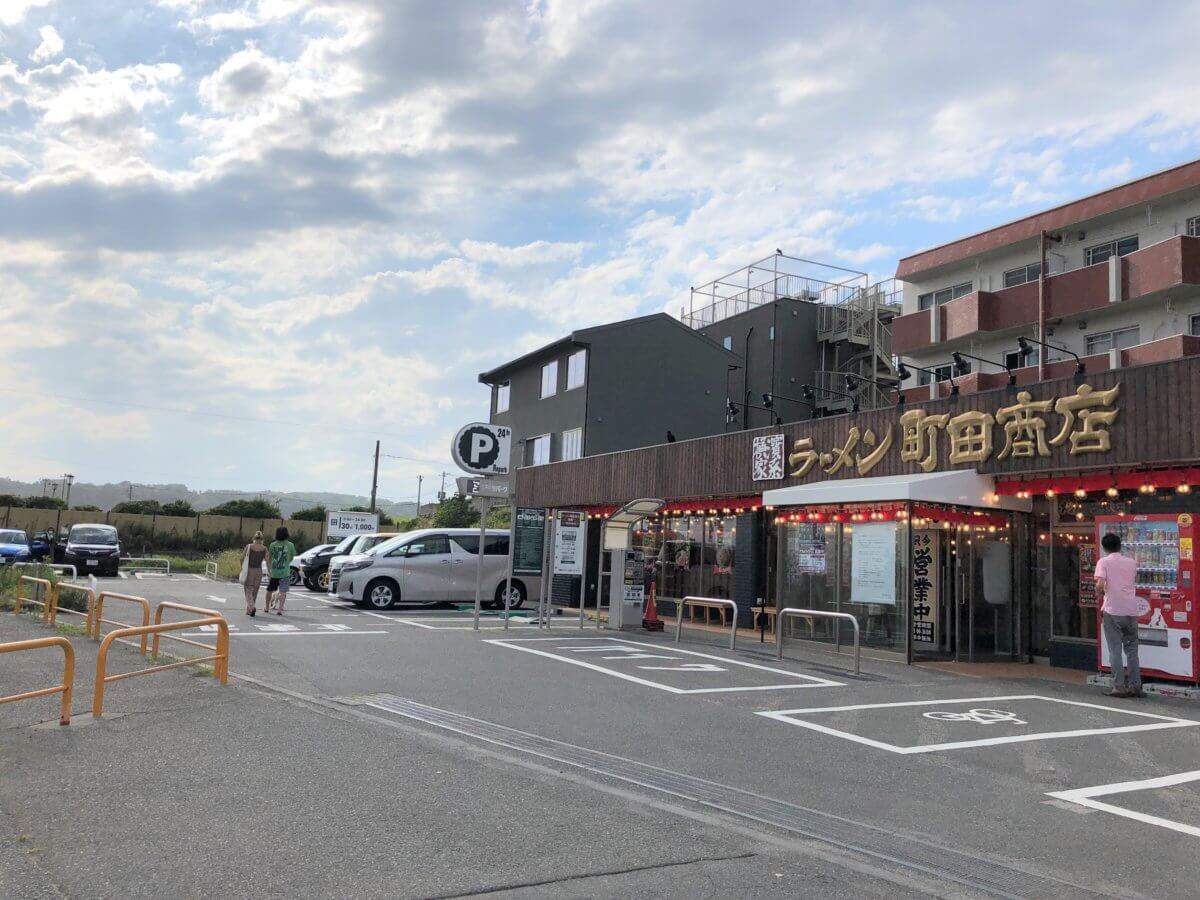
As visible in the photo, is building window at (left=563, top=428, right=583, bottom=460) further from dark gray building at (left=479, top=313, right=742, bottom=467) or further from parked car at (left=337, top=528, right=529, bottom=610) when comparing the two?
parked car at (left=337, top=528, right=529, bottom=610)

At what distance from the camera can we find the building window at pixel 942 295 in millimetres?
29922

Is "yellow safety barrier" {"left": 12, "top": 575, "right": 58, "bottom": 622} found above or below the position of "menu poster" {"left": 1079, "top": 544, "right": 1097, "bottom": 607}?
below

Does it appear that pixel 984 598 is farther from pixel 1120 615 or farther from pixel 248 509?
pixel 248 509

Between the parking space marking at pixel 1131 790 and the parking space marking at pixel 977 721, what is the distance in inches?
52.8

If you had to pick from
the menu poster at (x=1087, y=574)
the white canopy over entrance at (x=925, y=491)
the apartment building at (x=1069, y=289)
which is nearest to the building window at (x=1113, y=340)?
the apartment building at (x=1069, y=289)

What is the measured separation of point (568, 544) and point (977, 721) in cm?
1034

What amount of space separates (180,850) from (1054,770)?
6.10m

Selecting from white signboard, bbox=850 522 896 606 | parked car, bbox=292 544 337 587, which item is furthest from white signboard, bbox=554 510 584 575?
parked car, bbox=292 544 337 587

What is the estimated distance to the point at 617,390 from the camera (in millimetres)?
32875

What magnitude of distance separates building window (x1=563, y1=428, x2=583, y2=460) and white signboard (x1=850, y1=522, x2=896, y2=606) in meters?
17.8

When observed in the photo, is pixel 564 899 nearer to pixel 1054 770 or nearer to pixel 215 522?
pixel 1054 770

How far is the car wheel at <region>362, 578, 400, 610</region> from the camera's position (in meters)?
20.9

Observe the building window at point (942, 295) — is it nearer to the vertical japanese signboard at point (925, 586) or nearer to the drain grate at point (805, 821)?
the vertical japanese signboard at point (925, 586)

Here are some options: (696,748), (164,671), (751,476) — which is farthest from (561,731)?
(751,476)
